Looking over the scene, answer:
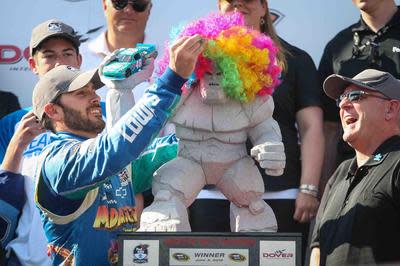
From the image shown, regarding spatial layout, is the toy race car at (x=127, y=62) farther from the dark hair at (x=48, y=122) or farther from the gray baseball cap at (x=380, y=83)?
the gray baseball cap at (x=380, y=83)

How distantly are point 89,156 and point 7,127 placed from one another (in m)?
1.53

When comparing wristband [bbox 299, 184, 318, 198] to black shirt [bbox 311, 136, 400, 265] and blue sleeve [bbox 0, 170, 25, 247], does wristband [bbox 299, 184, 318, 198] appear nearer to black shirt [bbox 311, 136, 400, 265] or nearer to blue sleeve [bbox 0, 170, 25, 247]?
black shirt [bbox 311, 136, 400, 265]

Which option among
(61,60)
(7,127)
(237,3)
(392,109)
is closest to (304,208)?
(392,109)

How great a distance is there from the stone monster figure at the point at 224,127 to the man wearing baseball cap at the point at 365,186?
27cm

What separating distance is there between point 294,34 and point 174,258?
2115 mm

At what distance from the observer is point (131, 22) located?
5121 mm

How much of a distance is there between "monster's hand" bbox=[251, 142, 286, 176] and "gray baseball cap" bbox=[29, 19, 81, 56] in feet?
5.37

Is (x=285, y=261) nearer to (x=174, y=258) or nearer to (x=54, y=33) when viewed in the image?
(x=174, y=258)

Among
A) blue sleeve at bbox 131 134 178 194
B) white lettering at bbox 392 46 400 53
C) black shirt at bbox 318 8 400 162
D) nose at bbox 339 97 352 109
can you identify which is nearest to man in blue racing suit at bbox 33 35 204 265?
blue sleeve at bbox 131 134 178 194

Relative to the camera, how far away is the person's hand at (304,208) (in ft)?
14.4

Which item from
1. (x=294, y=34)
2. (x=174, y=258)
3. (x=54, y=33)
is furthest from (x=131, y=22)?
(x=174, y=258)

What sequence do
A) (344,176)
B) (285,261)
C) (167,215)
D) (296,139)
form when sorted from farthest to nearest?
1. (296,139)
2. (344,176)
3. (167,215)
4. (285,261)

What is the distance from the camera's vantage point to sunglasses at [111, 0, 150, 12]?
505cm

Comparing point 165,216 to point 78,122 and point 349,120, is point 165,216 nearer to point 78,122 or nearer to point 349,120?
point 78,122
